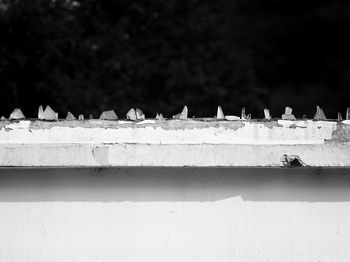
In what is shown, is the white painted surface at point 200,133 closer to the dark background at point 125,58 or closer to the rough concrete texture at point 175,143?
the rough concrete texture at point 175,143

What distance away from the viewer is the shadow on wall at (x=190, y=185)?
2.09 meters

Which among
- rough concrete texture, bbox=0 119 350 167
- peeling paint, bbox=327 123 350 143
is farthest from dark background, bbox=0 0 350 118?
peeling paint, bbox=327 123 350 143

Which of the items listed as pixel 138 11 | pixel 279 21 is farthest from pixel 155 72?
pixel 279 21

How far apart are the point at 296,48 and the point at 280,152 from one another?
751cm

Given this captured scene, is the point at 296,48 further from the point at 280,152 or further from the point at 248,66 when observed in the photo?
the point at 280,152
